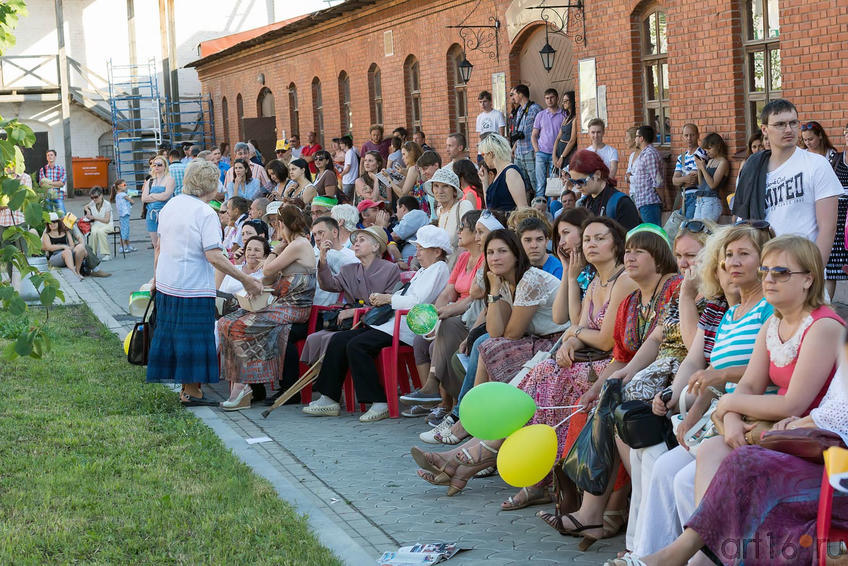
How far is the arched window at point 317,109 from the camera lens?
28.6m

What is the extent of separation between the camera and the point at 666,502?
4.39 m

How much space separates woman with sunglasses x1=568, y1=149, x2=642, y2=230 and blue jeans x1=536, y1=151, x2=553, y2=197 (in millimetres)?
7757

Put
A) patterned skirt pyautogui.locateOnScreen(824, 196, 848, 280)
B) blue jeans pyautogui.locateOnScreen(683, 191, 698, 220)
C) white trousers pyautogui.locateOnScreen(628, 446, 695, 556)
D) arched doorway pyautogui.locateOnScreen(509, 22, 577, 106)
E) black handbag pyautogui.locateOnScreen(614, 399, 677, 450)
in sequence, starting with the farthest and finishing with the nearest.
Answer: arched doorway pyautogui.locateOnScreen(509, 22, 577, 106)
blue jeans pyautogui.locateOnScreen(683, 191, 698, 220)
patterned skirt pyautogui.locateOnScreen(824, 196, 848, 280)
black handbag pyautogui.locateOnScreen(614, 399, 677, 450)
white trousers pyautogui.locateOnScreen(628, 446, 695, 556)

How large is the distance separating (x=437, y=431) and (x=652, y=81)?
875 centimetres

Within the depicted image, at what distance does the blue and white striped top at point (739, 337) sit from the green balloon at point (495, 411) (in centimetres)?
111

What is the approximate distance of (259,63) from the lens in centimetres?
3284

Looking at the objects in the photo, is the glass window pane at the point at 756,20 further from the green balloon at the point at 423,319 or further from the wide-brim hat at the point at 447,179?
the green balloon at the point at 423,319

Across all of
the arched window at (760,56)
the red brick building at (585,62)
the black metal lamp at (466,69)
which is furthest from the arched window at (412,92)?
the arched window at (760,56)

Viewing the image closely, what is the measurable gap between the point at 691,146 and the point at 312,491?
8383mm

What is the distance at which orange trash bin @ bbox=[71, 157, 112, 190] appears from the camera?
38.8 meters

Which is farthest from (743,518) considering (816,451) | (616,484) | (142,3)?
(142,3)

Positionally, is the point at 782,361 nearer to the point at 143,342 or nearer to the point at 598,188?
the point at 598,188

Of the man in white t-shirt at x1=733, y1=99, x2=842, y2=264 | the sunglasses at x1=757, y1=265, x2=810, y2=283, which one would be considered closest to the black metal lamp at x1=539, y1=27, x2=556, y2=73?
the man in white t-shirt at x1=733, y1=99, x2=842, y2=264

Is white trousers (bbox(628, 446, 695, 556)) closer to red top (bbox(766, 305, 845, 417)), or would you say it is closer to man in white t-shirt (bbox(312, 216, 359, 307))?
red top (bbox(766, 305, 845, 417))
